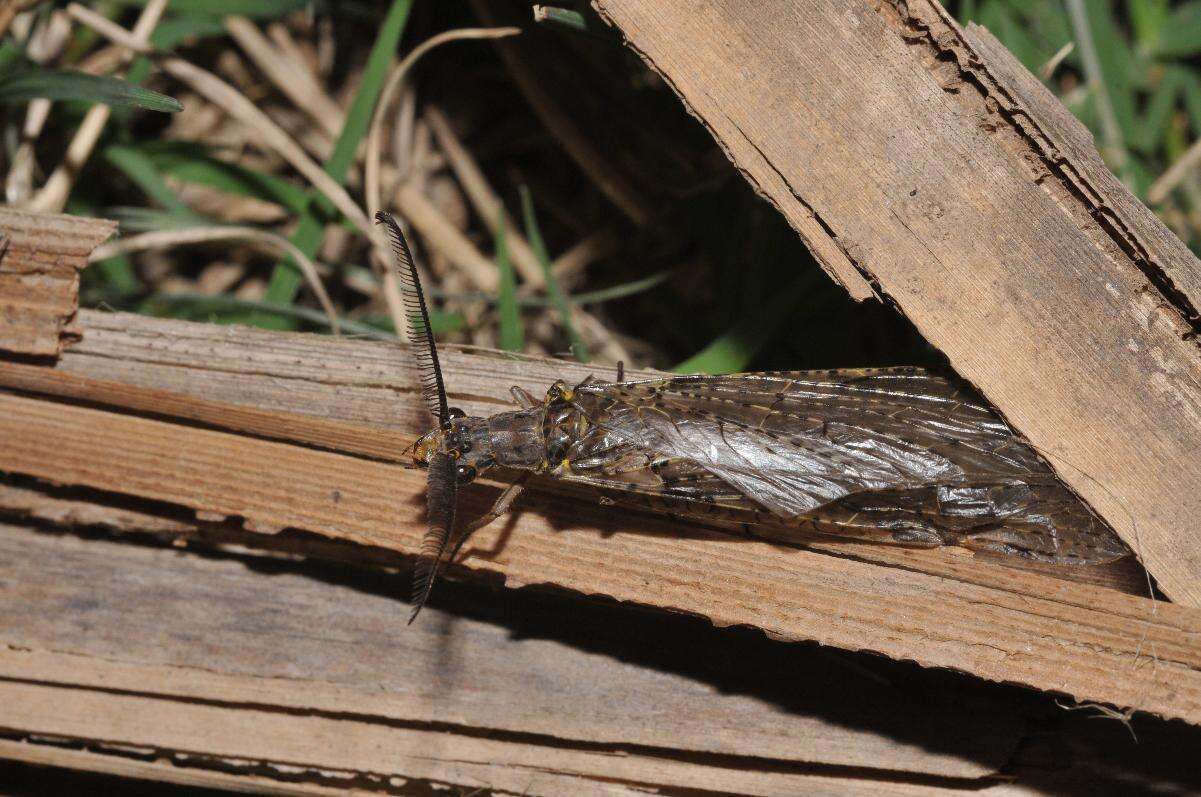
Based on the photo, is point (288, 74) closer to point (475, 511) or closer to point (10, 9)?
point (10, 9)

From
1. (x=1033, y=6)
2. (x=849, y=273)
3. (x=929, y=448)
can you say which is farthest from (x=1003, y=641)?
(x=1033, y=6)

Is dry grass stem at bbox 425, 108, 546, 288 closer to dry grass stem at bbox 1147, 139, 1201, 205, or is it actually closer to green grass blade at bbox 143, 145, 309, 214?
green grass blade at bbox 143, 145, 309, 214

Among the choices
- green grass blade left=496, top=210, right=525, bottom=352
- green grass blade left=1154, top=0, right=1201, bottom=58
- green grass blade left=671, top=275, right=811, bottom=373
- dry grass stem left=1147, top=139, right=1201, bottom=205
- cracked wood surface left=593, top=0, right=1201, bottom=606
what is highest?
green grass blade left=1154, top=0, right=1201, bottom=58

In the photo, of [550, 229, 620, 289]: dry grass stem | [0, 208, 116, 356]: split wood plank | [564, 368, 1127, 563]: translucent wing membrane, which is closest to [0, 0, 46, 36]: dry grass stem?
[0, 208, 116, 356]: split wood plank

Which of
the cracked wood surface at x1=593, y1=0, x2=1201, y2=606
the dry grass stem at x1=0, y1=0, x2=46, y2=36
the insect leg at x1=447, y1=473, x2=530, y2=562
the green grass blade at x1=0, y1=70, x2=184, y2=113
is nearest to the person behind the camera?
the cracked wood surface at x1=593, y1=0, x2=1201, y2=606

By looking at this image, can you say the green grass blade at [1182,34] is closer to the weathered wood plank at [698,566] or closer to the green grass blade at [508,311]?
the weathered wood plank at [698,566]

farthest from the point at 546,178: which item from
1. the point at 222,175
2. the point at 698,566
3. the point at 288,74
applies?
the point at 698,566

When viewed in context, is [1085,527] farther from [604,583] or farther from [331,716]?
[331,716]
